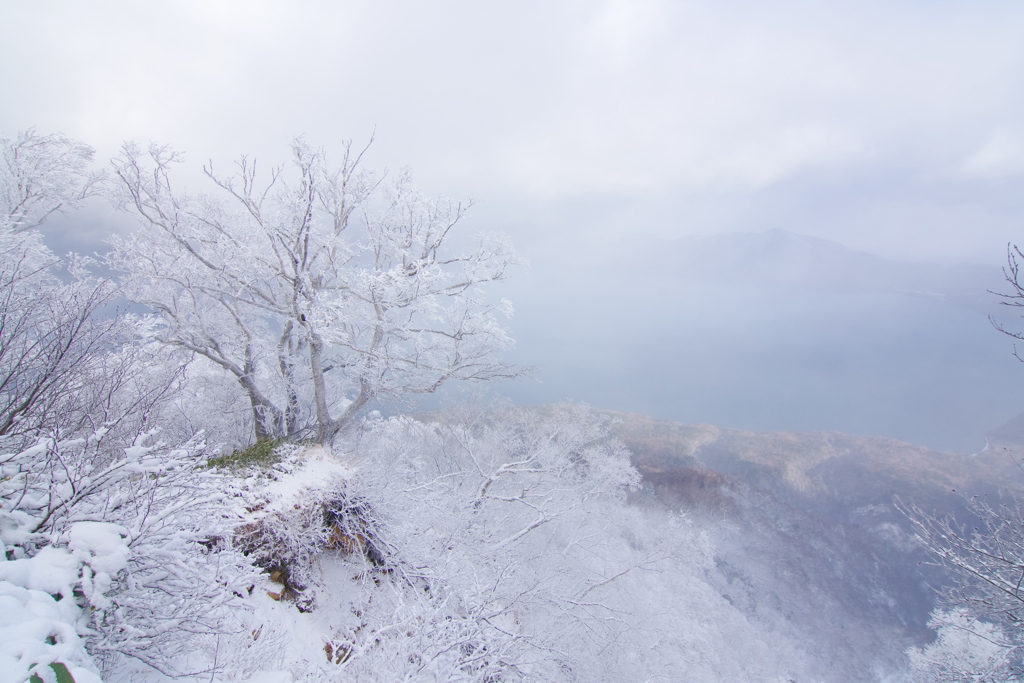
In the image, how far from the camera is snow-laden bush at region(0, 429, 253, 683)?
2229 mm

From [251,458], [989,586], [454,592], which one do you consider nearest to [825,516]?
[989,586]

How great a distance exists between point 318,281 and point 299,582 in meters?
6.12

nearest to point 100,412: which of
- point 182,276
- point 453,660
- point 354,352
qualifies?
point 182,276

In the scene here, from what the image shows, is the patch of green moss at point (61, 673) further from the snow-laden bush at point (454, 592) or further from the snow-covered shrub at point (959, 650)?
the snow-covered shrub at point (959, 650)

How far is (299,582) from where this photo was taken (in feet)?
16.3

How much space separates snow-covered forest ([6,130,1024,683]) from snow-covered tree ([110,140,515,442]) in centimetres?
6

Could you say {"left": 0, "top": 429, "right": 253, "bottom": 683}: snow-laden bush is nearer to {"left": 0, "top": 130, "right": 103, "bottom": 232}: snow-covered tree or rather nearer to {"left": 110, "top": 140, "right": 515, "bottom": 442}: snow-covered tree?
{"left": 110, "top": 140, "right": 515, "bottom": 442}: snow-covered tree

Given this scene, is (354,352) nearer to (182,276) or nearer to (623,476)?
(182,276)

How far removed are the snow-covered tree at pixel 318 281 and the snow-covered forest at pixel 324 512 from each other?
0.06 m

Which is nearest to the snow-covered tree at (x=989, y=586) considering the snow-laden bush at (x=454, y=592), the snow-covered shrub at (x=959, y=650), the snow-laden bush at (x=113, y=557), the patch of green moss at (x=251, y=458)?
the snow-covered shrub at (x=959, y=650)

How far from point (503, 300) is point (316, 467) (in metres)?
4.85

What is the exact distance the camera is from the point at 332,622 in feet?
16.2

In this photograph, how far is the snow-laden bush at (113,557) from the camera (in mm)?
2229

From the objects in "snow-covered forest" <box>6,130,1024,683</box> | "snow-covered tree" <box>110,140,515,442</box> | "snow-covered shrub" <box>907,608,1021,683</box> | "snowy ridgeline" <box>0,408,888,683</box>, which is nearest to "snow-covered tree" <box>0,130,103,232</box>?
"snow-covered forest" <box>6,130,1024,683</box>
